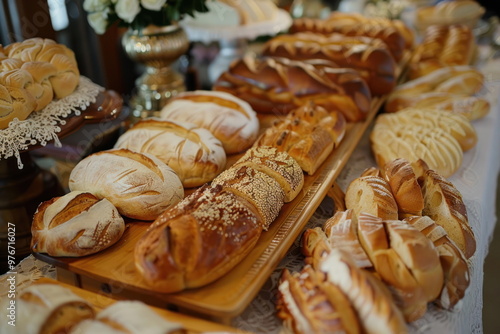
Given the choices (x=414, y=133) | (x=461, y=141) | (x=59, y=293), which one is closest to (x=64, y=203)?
(x=59, y=293)

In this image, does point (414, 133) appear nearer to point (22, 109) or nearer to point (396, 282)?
point (396, 282)

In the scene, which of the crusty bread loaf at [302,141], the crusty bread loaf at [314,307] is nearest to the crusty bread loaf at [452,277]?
the crusty bread loaf at [314,307]

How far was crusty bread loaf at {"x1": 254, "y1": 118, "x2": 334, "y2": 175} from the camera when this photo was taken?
1.57 metres

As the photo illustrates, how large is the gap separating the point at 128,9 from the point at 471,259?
153 centimetres

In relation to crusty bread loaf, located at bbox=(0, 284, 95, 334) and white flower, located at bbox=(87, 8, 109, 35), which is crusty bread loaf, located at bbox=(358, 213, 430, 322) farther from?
white flower, located at bbox=(87, 8, 109, 35)

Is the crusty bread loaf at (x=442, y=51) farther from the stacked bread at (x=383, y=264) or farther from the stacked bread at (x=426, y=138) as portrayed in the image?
the stacked bread at (x=383, y=264)

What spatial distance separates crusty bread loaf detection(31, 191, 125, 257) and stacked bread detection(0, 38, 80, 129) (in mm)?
329

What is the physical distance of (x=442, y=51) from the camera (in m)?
2.78

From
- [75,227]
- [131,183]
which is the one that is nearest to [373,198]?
[131,183]

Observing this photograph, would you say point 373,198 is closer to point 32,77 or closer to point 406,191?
point 406,191

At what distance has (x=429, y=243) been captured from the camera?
3.59 feet

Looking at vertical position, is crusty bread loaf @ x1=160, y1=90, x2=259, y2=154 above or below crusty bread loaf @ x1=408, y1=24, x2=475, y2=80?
above

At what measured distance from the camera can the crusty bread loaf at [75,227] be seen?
1.19 m

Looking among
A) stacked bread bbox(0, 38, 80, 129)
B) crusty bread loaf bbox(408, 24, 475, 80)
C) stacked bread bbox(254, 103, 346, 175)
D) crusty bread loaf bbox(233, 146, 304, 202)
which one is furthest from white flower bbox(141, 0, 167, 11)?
crusty bread loaf bbox(408, 24, 475, 80)
